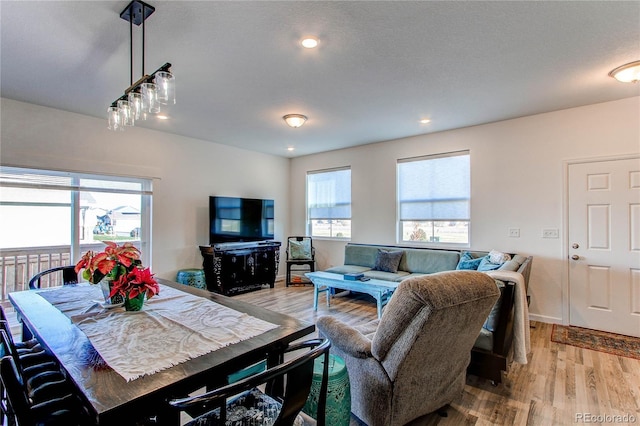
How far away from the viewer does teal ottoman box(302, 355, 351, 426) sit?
5.40 ft

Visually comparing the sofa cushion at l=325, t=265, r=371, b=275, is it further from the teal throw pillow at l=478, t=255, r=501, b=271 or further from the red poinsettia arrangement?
the red poinsettia arrangement

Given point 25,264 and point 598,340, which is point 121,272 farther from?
point 598,340

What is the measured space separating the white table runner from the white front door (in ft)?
13.3

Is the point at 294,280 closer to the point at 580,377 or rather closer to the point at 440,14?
the point at 580,377

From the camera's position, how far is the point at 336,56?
2.62m

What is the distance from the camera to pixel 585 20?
214 centimetres

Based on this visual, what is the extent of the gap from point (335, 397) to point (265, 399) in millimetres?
429

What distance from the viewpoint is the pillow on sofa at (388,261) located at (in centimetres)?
492

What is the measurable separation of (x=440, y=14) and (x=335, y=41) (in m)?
0.75

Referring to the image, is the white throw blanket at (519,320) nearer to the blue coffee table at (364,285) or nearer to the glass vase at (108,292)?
the blue coffee table at (364,285)

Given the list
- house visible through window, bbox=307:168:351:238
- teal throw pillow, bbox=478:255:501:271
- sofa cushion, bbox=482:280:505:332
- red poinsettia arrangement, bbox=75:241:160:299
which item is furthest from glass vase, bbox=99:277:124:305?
house visible through window, bbox=307:168:351:238

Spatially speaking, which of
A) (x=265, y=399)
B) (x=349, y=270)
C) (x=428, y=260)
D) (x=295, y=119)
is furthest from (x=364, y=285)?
(x=265, y=399)

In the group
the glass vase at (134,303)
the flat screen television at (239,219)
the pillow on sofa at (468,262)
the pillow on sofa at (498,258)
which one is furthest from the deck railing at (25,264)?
the pillow on sofa at (498,258)

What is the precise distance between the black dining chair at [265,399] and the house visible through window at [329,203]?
4.72m
